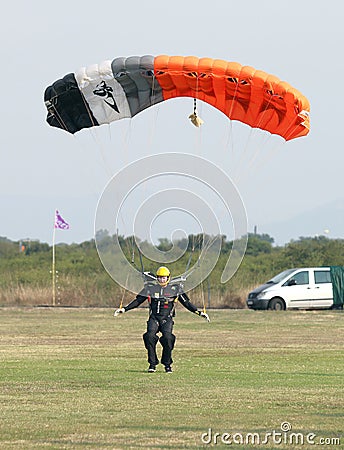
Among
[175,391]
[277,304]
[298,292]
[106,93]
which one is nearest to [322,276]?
[298,292]

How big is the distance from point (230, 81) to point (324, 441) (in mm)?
11057

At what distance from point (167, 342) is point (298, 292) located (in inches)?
872

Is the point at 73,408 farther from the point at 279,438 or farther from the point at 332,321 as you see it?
the point at 332,321

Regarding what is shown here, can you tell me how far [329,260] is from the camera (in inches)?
1948

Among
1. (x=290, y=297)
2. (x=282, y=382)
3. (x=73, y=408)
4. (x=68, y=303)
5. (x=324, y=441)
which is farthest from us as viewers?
(x=68, y=303)

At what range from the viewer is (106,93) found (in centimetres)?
2062

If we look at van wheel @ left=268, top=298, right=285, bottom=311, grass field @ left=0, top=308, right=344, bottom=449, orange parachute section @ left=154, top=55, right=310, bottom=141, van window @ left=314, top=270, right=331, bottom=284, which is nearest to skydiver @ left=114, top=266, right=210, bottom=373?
grass field @ left=0, top=308, right=344, bottom=449

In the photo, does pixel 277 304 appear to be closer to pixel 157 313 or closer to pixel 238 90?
pixel 238 90

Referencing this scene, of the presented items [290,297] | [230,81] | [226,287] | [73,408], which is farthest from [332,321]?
[73,408]

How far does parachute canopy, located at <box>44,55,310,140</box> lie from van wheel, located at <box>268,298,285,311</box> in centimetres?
1779

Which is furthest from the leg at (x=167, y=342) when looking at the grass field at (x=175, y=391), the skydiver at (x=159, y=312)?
the grass field at (x=175, y=391)

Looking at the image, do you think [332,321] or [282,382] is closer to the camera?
[282,382]

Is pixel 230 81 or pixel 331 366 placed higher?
pixel 230 81

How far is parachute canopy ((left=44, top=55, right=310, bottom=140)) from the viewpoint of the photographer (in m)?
19.8
